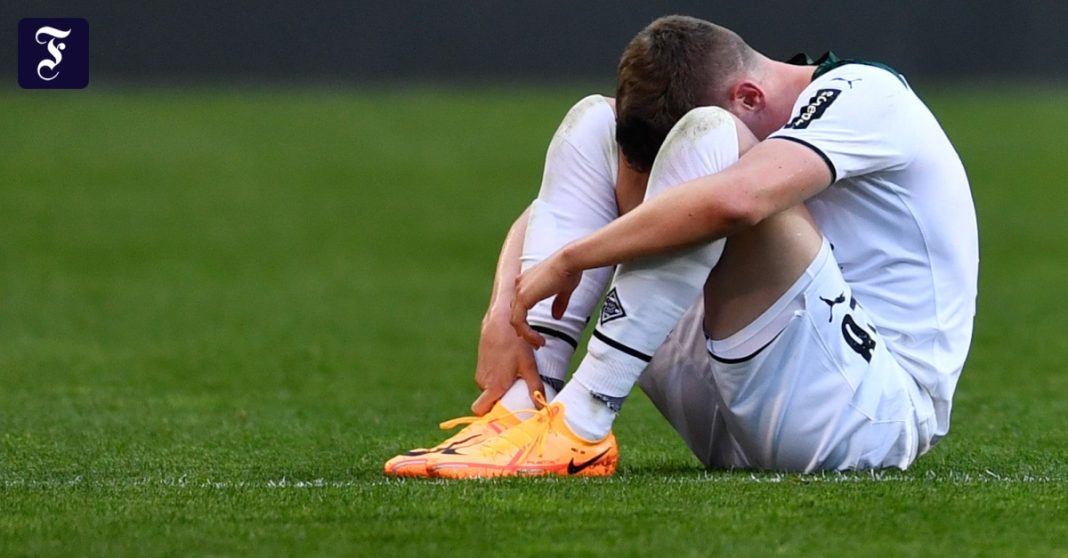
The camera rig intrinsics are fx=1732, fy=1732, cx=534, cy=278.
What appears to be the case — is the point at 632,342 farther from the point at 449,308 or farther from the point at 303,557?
the point at 449,308

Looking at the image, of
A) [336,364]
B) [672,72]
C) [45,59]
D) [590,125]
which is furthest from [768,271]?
[45,59]

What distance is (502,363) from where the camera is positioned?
3.00 m

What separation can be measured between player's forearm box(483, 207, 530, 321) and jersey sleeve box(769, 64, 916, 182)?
590 millimetres

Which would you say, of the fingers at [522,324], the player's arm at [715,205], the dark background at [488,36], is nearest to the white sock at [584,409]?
the fingers at [522,324]

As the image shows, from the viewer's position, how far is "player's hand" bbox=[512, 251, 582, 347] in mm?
2787

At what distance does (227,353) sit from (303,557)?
3.30 metres

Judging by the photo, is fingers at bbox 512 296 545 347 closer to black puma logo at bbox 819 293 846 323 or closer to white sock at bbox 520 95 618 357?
white sock at bbox 520 95 618 357

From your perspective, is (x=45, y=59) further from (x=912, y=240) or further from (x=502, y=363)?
(x=912, y=240)

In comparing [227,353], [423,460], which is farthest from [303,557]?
[227,353]

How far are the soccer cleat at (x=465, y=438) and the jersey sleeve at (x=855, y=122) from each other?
67 cm

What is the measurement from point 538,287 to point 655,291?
199 millimetres

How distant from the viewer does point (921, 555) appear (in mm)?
2285

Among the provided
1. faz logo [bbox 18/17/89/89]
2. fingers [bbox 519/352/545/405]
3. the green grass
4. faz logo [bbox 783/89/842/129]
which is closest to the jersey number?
the green grass

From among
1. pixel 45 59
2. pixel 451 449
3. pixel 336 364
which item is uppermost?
pixel 451 449
